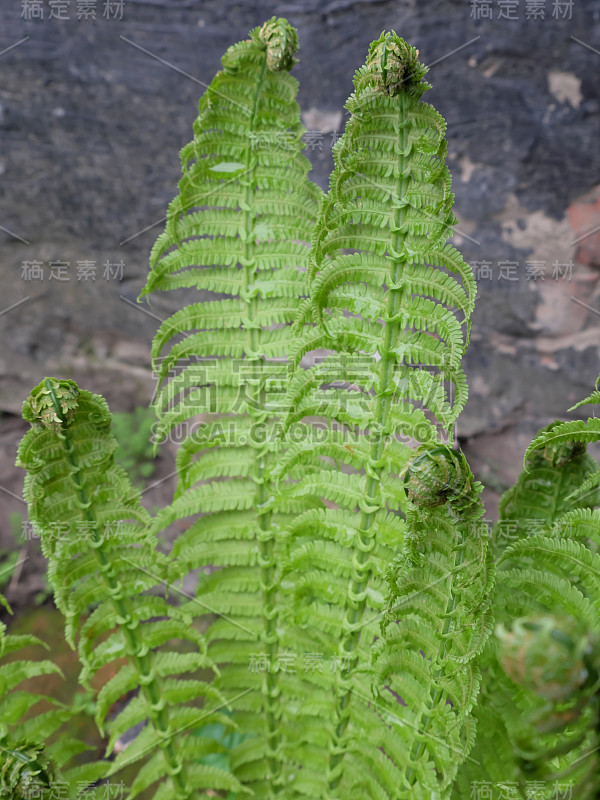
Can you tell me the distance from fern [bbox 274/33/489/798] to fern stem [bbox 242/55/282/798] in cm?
8

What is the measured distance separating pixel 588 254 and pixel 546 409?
1.96 feet

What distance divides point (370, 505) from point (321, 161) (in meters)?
1.74

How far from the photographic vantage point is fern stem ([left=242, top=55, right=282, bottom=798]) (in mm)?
1188

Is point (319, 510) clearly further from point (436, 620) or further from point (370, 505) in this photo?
point (436, 620)

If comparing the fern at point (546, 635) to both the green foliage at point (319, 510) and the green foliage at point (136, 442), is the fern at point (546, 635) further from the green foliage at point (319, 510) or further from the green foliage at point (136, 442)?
the green foliage at point (136, 442)

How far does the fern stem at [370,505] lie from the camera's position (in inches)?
35.8

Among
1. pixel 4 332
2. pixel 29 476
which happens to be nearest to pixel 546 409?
pixel 29 476

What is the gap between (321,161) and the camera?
2.38 m

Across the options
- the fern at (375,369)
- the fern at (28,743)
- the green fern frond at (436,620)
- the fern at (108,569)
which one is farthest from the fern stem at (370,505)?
the fern at (28,743)

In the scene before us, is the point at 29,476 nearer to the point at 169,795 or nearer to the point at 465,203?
the point at 169,795

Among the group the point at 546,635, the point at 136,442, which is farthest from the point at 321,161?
the point at 546,635

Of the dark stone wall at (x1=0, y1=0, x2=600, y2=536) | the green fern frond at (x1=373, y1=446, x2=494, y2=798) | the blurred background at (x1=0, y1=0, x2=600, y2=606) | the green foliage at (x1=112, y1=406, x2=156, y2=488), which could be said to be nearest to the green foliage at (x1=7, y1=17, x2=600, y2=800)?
the green fern frond at (x1=373, y1=446, x2=494, y2=798)

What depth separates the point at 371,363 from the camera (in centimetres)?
100

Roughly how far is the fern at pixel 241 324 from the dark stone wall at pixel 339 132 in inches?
40.2
